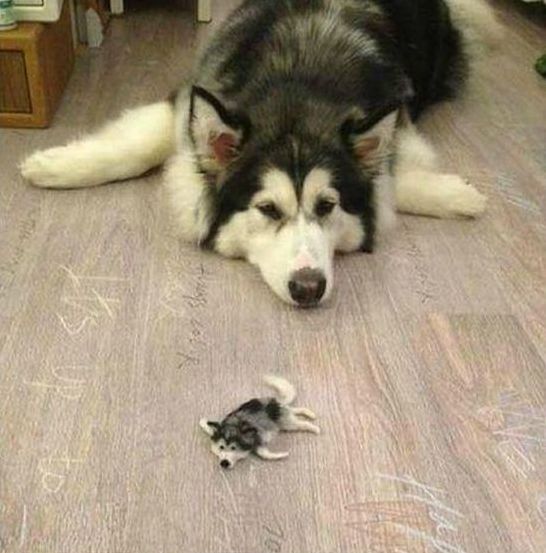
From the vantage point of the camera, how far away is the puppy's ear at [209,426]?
145 cm

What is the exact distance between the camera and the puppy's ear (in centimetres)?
145

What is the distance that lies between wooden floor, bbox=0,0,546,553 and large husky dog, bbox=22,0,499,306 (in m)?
0.09

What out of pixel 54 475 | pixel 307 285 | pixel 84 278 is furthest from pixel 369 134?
pixel 54 475

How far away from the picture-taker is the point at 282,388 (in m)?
1.57

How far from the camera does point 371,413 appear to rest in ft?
5.08

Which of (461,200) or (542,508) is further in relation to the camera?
(461,200)

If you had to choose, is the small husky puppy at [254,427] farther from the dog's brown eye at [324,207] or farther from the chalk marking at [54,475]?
the dog's brown eye at [324,207]

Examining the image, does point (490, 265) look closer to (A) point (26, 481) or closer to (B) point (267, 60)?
(B) point (267, 60)

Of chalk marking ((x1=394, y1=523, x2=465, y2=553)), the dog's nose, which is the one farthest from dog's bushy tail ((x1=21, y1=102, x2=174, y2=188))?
chalk marking ((x1=394, y1=523, x2=465, y2=553))

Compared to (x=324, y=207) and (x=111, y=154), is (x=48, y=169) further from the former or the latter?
(x=324, y=207)

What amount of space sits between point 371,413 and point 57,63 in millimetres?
1859

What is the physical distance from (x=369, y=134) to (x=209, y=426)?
86cm

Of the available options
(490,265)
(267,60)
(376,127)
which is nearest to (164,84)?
(267,60)

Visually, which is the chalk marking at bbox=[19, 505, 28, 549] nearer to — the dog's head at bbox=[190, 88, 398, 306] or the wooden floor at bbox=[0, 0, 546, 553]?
the wooden floor at bbox=[0, 0, 546, 553]
